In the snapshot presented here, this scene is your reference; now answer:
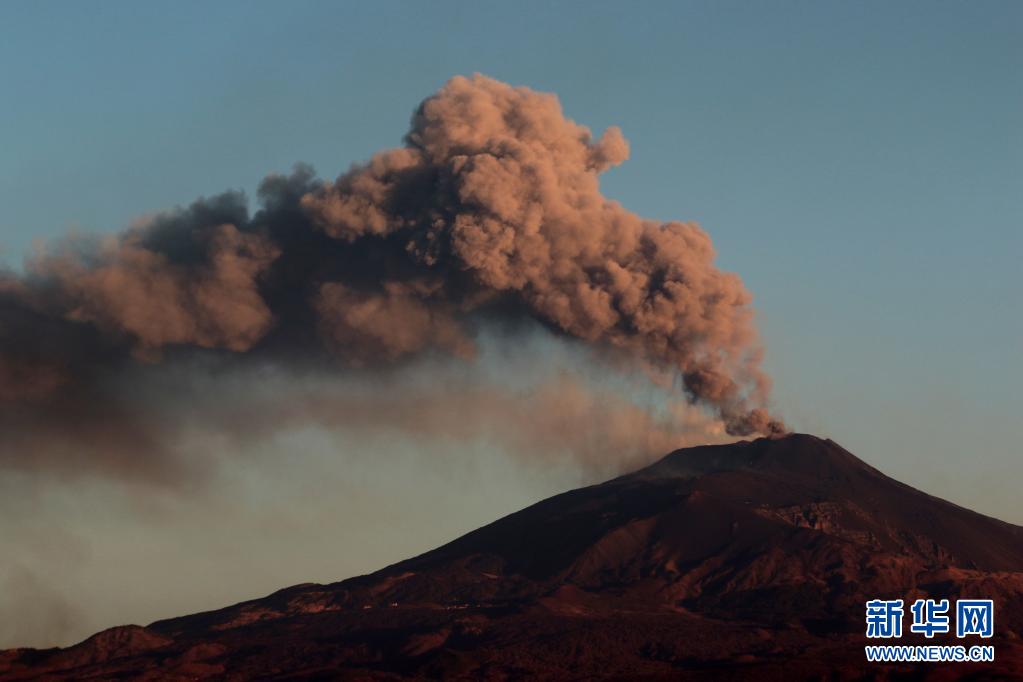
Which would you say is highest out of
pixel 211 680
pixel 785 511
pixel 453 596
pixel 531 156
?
pixel 531 156

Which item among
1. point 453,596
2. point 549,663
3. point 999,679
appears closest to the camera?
point 999,679

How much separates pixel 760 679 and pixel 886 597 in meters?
23.8

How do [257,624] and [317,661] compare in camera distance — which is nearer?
[317,661]

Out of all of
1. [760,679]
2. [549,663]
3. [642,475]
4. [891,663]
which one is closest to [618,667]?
[549,663]

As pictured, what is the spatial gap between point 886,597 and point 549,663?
2846cm

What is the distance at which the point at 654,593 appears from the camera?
124 metres

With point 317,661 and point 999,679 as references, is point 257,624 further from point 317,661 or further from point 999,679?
point 999,679

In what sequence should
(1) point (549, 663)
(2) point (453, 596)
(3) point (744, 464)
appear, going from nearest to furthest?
(1) point (549, 663) → (2) point (453, 596) → (3) point (744, 464)

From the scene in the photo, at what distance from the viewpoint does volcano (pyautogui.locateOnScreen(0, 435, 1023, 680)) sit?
109m

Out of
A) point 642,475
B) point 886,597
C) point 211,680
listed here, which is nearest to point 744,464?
point 642,475

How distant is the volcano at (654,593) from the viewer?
10912 centimetres

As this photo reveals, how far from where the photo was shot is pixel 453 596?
12725 centimetres

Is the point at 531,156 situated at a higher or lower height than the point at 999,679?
higher

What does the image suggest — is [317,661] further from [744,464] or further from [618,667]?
[744,464]
